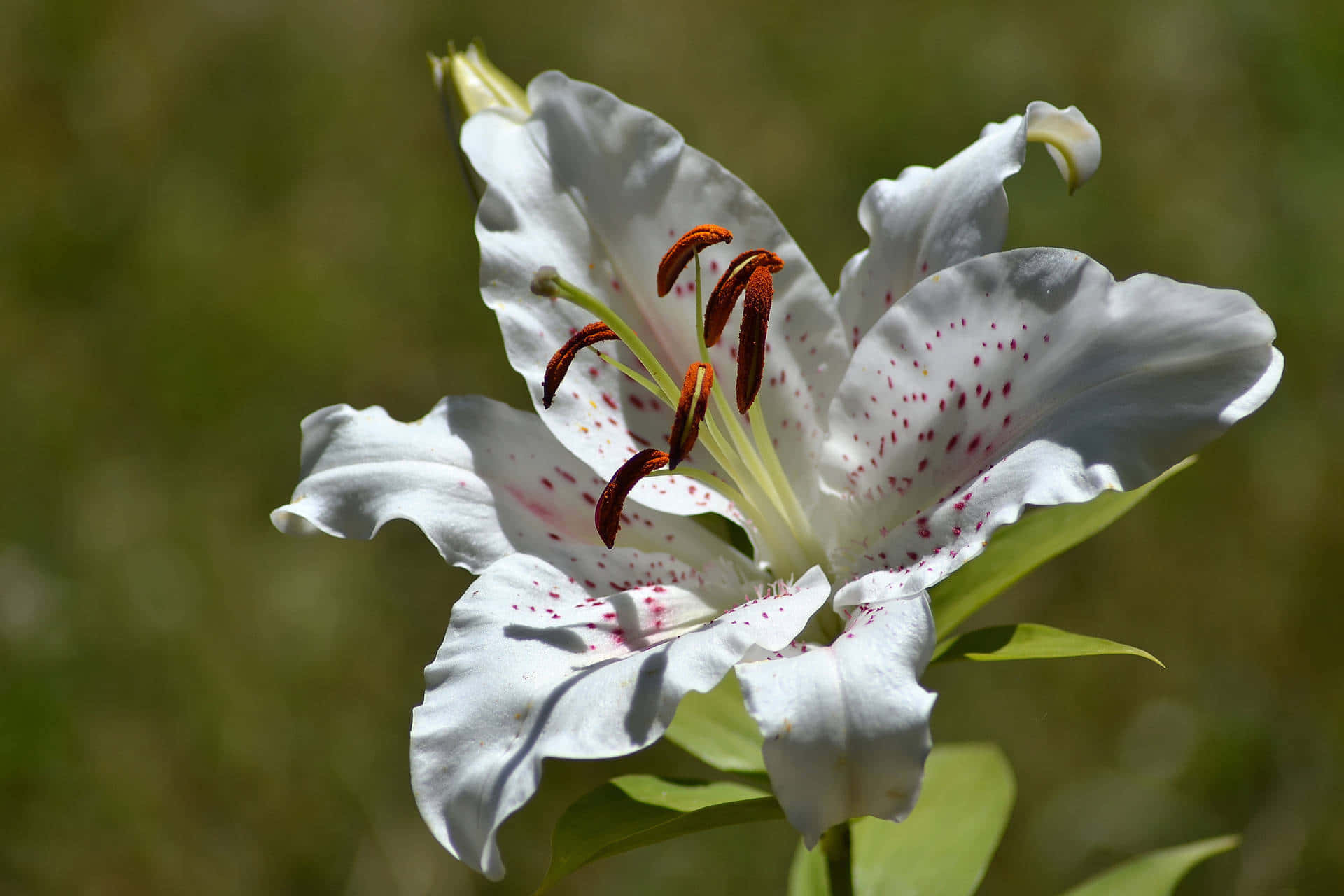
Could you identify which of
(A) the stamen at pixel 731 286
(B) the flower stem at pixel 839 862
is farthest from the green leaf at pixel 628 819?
(A) the stamen at pixel 731 286

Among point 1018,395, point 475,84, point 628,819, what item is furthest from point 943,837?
point 475,84

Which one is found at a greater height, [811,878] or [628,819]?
[628,819]

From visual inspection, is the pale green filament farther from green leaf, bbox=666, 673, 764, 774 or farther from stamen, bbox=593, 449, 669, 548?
green leaf, bbox=666, 673, 764, 774

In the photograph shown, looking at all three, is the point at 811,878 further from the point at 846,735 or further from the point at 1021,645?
the point at 846,735

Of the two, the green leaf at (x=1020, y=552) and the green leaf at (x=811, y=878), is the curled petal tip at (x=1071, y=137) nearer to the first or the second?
the green leaf at (x=1020, y=552)

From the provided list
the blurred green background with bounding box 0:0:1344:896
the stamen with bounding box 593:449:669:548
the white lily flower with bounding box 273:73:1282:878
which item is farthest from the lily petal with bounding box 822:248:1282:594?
the blurred green background with bounding box 0:0:1344:896

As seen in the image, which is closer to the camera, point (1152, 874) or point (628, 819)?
point (628, 819)

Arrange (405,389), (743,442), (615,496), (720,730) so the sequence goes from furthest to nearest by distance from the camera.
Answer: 1. (405,389)
2. (720,730)
3. (743,442)
4. (615,496)
